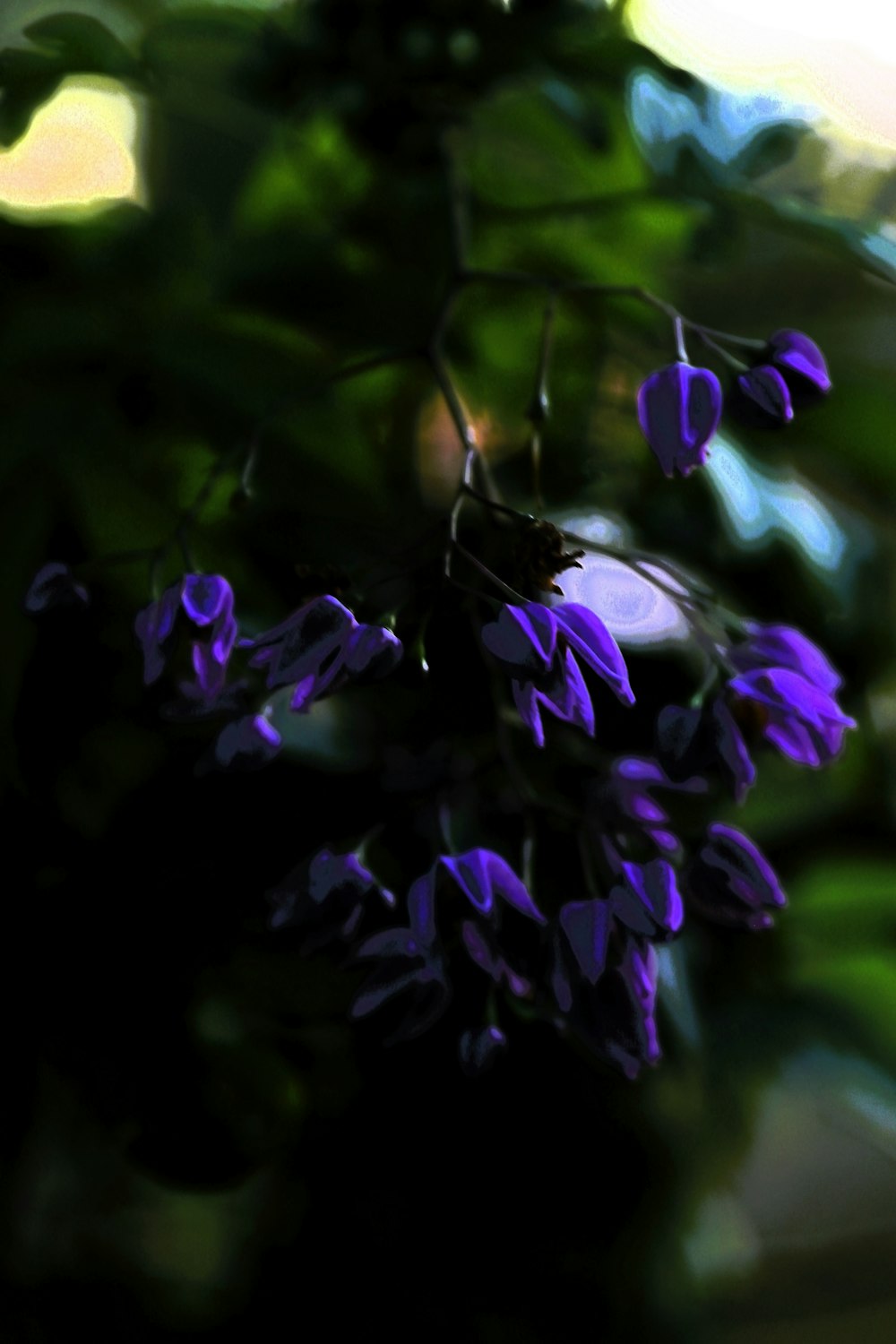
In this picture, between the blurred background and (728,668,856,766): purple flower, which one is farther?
the blurred background

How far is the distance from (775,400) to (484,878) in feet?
0.57

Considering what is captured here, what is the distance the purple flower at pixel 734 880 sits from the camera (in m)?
0.36

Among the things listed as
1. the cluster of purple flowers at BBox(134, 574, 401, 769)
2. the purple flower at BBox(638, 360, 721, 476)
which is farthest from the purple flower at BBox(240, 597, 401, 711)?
the purple flower at BBox(638, 360, 721, 476)

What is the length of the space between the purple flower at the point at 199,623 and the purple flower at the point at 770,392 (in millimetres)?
176

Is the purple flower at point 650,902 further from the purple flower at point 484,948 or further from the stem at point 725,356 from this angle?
the stem at point 725,356

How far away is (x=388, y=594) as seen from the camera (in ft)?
1.40

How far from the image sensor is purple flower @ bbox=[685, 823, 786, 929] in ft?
1.19

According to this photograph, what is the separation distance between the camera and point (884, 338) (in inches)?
20.8

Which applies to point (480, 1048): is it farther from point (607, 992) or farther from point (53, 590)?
point (53, 590)

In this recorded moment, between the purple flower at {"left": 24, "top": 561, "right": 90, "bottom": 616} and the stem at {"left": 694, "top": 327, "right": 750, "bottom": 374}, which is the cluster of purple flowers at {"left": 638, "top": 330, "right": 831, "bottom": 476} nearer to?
the stem at {"left": 694, "top": 327, "right": 750, "bottom": 374}

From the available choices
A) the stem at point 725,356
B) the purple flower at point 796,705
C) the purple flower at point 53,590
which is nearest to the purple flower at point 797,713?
the purple flower at point 796,705

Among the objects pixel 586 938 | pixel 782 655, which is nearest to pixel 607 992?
pixel 586 938

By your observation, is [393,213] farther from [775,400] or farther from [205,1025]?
[205,1025]

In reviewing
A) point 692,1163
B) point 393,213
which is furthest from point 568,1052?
point 393,213
